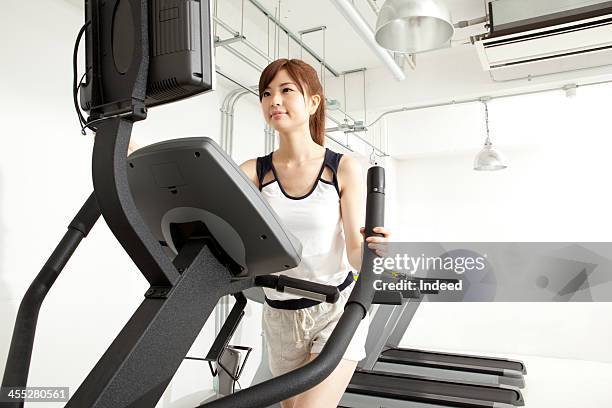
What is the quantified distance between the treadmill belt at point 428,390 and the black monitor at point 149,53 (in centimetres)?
353

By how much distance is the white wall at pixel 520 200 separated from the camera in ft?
19.4

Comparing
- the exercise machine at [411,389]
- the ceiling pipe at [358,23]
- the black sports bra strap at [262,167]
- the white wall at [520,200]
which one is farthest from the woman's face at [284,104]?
the white wall at [520,200]

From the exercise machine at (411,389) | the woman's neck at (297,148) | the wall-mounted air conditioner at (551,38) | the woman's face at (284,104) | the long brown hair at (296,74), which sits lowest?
the exercise machine at (411,389)

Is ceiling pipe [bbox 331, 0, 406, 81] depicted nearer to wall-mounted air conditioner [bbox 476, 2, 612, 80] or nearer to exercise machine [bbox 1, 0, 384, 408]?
wall-mounted air conditioner [bbox 476, 2, 612, 80]

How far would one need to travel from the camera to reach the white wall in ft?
19.4

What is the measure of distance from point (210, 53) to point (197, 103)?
3.46 meters

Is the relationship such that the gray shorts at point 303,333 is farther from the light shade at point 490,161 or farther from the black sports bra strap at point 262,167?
the light shade at point 490,161

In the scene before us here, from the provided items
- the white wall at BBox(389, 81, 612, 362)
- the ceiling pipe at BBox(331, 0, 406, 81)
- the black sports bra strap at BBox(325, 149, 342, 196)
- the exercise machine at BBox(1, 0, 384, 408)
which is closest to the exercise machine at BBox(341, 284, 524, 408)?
the white wall at BBox(389, 81, 612, 362)

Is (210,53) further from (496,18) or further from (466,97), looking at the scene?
(466,97)

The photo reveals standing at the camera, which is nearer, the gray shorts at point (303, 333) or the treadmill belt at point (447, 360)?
the gray shorts at point (303, 333)

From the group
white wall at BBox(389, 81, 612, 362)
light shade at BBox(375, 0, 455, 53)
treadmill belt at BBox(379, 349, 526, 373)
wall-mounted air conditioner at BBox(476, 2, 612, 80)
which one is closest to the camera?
light shade at BBox(375, 0, 455, 53)

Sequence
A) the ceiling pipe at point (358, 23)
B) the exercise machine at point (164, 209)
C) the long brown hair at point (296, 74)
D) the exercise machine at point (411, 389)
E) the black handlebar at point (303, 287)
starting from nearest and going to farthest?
the exercise machine at point (164, 209)
the black handlebar at point (303, 287)
the long brown hair at point (296, 74)
the ceiling pipe at point (358, 23)
the exercise machine at point (411, 389)

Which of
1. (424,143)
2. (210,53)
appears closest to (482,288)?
(424,143)

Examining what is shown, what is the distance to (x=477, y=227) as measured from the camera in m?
6.50
